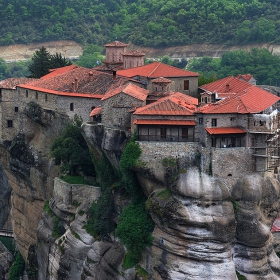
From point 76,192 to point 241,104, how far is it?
13553 mm

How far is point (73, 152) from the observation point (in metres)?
54.3

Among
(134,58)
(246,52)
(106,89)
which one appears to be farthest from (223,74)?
(106,89)

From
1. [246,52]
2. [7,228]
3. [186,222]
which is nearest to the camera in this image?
[186,222]

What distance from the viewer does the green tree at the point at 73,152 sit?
178ft

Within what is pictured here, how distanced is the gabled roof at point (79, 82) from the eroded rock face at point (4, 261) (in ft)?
51.0

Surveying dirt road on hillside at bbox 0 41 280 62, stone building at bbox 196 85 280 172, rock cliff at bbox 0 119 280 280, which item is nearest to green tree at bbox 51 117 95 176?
rock cliff at bbox 0 119 280 280

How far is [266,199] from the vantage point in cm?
4597

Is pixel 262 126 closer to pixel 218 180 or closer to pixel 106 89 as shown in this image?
pixel 218 180

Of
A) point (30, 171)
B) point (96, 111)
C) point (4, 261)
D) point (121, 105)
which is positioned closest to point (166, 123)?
point (121, 105)

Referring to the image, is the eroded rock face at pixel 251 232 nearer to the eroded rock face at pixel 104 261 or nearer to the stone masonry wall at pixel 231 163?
the stone masonry wall at pixel 231 163

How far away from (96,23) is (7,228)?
64.1 meters

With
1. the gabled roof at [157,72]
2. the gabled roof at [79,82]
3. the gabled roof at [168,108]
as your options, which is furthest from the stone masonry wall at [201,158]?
the gabled roof at [157,72]

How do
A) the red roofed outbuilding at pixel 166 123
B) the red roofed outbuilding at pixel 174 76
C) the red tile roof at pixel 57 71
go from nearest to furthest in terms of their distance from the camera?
the red roofed outbuilding at pixel 166 123 → the red roofed outbuilding at pixel 174 76 → the red tile roof at pixel 57 71

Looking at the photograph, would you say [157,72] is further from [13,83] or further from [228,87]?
[13,83]
